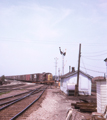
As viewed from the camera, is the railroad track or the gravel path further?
the gravel path

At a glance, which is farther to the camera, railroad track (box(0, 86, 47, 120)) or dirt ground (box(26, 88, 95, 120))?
dirt ground (box(26, 88, 95, 120))

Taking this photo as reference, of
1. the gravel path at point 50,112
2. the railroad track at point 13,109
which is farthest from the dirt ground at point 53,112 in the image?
the railroad track at point 13,109

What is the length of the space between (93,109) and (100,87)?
212 centimetres

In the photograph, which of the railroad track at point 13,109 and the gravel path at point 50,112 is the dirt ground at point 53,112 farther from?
the railroad track at point 13,109

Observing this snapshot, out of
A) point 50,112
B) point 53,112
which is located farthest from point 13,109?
point 53,112

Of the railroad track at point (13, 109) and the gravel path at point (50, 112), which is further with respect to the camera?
the gravel path at point (50, 112)

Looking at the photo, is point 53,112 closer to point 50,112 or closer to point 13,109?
point 50,112

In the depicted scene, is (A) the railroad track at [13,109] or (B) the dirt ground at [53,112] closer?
(A) the railroad track at [13,109]

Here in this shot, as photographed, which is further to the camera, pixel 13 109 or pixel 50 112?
pixel 13 109

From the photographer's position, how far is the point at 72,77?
24.3 m

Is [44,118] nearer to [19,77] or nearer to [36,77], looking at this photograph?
[36,77]

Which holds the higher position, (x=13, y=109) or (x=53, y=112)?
(x=13, y=109)

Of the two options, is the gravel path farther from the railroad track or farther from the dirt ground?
the railroad track

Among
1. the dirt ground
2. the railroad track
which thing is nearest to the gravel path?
the dirt ground
